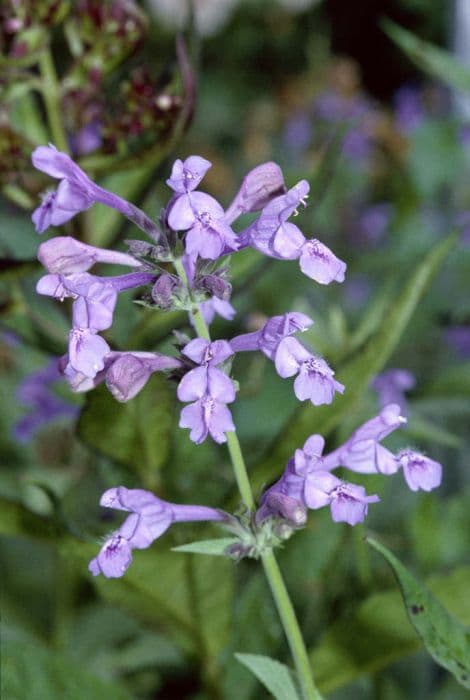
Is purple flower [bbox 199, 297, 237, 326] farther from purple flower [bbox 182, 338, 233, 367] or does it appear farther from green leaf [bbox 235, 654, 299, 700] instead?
green leaf [bbox 235, 654, 299, 700]

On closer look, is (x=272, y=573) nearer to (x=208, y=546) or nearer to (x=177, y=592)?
(x=208, y=546)

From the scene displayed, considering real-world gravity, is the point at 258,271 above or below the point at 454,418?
above

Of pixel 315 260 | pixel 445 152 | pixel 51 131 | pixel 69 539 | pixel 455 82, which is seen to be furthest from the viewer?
pixel 445 152

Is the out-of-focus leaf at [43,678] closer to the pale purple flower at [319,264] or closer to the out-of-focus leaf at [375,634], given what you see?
the out-of-focus leaf at [375,634]

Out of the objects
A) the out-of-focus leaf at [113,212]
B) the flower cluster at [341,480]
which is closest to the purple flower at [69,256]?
the flower cluster at [341,480]

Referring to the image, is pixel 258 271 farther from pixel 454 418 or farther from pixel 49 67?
pixel 454 418

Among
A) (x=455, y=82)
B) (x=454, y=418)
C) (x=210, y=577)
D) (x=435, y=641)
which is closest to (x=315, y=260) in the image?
(x=435, y=641)
